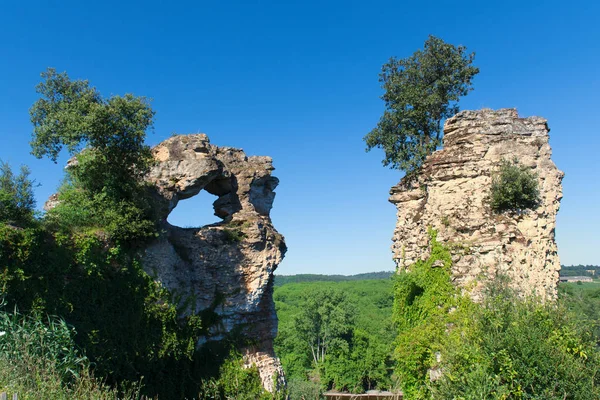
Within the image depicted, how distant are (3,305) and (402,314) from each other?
11.7 meters

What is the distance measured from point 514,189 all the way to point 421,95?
913cm

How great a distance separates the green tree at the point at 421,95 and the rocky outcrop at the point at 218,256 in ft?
24.6

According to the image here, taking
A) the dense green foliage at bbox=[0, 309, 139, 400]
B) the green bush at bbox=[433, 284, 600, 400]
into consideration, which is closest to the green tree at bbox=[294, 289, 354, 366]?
the green bush at bbox=[433, 284, 600, 400]

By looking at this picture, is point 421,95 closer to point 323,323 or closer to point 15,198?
point 15,198

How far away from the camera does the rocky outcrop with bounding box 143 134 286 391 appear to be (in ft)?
62.5

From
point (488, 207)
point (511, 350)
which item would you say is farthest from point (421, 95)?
point (511, 350)

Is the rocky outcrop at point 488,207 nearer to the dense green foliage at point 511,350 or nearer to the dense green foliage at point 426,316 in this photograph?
the dense green foliage at point 426,316

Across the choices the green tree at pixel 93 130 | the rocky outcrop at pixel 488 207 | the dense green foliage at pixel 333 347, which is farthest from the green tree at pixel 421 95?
the dense green foliage at pixel 333 347

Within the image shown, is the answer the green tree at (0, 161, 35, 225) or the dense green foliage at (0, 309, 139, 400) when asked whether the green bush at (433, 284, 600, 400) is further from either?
the green tree at (0, 161, 35, 225)

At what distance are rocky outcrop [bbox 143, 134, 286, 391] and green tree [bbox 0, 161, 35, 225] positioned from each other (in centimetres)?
490

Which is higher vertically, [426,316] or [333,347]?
[426,316]

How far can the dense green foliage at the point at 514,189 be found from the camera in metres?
12.8

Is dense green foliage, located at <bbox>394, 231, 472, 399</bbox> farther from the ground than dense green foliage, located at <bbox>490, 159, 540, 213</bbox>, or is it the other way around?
dense green foliage, located at <bbox>490, 159, 540, 213</bbox>

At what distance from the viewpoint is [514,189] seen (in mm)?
12750
